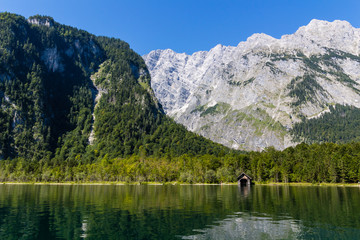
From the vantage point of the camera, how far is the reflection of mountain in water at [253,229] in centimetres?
3186

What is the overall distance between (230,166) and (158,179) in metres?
55.1

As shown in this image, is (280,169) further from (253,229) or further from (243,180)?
(253,229)

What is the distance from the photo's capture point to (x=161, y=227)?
36750 millimetres

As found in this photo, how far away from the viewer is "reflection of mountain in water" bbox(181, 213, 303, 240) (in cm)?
3186

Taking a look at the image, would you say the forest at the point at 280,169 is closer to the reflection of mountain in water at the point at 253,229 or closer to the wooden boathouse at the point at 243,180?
the wooden boathouse at the point at 243,180

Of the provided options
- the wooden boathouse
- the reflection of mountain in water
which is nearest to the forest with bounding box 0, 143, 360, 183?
the wooden boathouse

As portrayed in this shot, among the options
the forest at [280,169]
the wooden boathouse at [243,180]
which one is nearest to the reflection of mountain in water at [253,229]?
the wooden boathouse at [243,180]

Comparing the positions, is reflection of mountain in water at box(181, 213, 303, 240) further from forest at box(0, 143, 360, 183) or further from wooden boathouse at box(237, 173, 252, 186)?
forest at box(0, 143, 360, 183)

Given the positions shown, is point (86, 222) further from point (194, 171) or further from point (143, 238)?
point (194, 171)

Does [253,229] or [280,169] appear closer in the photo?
[253,229]

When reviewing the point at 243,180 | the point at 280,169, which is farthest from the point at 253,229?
the point at 280,169

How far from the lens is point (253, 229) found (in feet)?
117

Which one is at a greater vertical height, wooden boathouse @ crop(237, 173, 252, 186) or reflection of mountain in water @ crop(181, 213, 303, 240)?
reflection of mountain in water @ crop(181, 213, 303, 240)

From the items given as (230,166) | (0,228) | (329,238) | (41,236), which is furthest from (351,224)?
(230,166)
